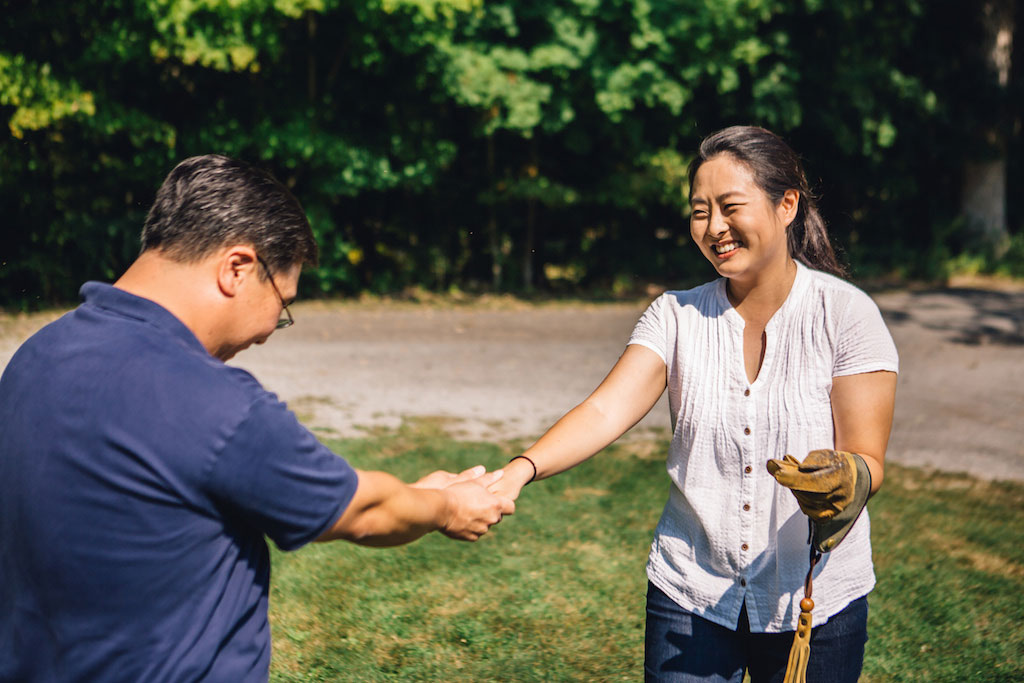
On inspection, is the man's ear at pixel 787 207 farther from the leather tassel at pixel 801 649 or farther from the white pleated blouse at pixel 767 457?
the leather tassel at pixel 801 649

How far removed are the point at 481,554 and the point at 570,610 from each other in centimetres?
82

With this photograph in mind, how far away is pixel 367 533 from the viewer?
195 centimetres

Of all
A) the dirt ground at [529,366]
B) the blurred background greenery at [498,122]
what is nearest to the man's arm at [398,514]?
the dirt ground at [529,366]

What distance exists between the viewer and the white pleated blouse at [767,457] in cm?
244

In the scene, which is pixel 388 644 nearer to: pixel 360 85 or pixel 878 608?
pixel 878 608

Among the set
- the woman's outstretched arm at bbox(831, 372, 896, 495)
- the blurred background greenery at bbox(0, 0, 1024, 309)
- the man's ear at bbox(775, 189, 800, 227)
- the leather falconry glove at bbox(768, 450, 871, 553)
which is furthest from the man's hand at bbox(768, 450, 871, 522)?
the blurred background greenery at bbox(0, 0, 1024, 309)

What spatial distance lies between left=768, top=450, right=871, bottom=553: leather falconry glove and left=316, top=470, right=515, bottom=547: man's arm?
813 mm

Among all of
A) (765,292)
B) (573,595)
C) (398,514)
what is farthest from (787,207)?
(573,595)

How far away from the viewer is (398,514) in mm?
2031

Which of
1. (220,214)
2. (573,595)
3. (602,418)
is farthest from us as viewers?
(573,595)

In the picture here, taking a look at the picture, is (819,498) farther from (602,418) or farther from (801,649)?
(602,418)

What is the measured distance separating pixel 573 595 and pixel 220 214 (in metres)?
3.53

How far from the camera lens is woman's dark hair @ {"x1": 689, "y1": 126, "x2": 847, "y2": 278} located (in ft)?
8.52

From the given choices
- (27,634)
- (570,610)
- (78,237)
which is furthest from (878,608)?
(78,237)
